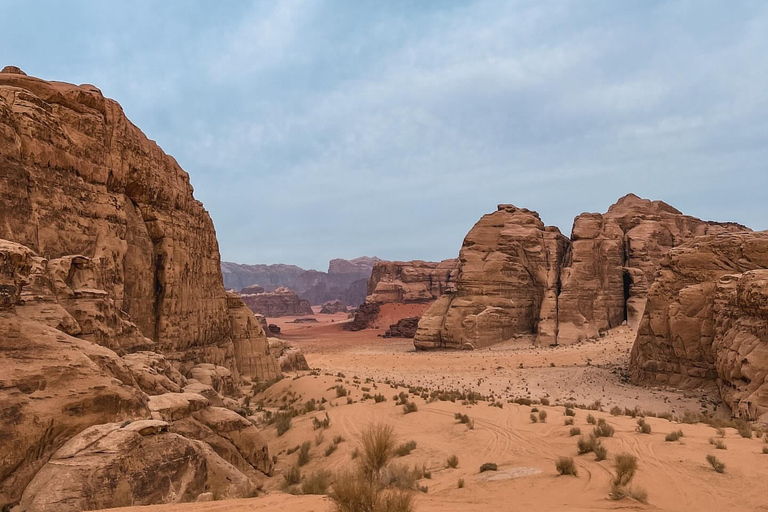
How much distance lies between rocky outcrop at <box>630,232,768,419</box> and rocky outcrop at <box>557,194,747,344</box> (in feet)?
45.7

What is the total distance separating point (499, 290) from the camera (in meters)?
37.1

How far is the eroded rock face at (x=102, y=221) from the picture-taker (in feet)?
29.4

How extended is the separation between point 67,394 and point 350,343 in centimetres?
4590

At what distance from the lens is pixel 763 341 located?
43.0 feet

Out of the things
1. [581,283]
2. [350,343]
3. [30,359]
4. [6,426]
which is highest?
[581,283]

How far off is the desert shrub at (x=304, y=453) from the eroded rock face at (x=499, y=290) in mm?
26209

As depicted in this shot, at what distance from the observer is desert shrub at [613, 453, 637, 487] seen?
624cm

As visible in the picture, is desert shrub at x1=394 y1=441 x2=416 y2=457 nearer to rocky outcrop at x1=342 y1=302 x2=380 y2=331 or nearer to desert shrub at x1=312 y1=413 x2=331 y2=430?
desert shrub at x1=312 y1=413 x2=331 y2=430

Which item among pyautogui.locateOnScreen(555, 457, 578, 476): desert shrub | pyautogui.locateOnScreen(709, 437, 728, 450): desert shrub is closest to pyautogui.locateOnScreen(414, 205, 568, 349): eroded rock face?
pyautogui.locateOnScreen(709, 437, 728, 450): desert shrub

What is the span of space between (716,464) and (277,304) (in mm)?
92925

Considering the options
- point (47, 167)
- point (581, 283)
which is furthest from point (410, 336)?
point (47, 167)

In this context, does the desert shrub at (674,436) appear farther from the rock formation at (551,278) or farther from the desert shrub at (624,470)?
the rock formation at (551,278)

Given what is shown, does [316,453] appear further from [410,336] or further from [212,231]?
[410,336]

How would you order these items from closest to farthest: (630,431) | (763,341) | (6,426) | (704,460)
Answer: (6,426) < (704,460) < (630,431) < (763,341)
